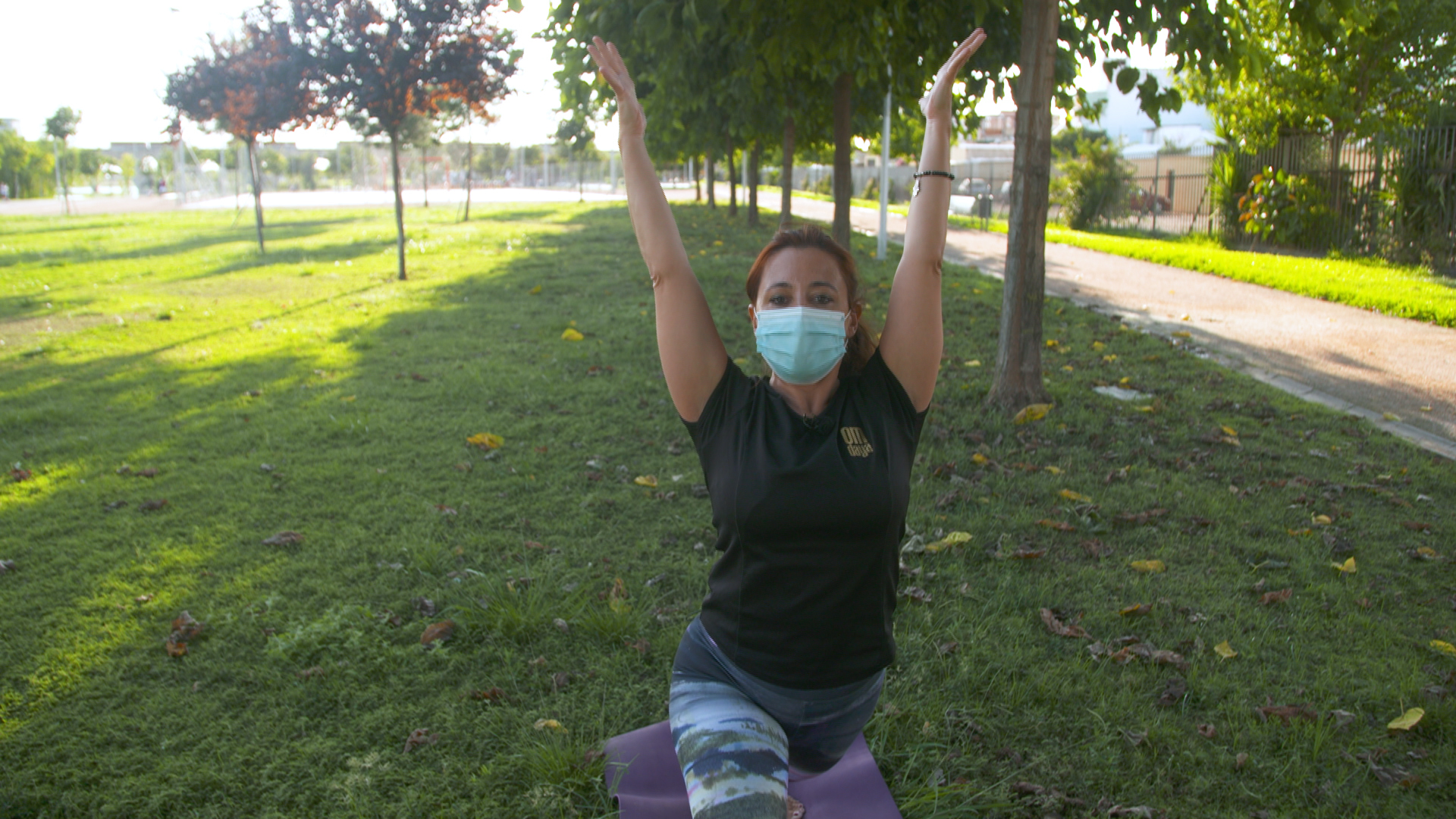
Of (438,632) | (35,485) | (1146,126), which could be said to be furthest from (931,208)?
(1146,126)

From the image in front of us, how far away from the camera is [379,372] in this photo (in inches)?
321

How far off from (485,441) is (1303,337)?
27.9 ft

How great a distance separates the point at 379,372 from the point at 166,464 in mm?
2561

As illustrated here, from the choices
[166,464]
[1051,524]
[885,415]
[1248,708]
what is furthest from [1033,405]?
[166,464]

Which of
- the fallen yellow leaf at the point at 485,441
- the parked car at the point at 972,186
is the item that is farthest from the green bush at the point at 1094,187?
the fallen yellow leaf at the point at 485,441

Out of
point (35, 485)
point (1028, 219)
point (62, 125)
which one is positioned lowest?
point (35, 485)

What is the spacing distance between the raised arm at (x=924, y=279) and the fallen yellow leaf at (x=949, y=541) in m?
2.22

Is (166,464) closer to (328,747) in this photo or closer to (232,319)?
(328,747)

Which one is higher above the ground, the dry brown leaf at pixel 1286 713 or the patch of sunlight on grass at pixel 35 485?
the patch of sunlight on grass at pixel 35 485

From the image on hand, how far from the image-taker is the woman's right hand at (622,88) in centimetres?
246

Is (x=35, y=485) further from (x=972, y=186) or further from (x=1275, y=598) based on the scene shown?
(x=972, y=186)

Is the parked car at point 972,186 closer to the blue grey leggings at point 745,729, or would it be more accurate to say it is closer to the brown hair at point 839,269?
the brown hair at point 839,269

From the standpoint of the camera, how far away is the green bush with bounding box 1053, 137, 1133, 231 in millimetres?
24938

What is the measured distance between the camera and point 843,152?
1184 cm
